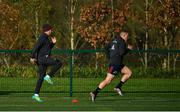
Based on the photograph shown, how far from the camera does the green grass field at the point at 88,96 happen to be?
53.2ft

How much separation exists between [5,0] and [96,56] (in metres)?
21.0

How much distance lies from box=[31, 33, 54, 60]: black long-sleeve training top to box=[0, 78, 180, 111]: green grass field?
4.10 feet

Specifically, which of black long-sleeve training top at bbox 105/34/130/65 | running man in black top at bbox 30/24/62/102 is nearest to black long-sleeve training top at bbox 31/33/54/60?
running man in black top at bbox 30/24/62/102

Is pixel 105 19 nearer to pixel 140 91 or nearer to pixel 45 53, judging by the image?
pixel 140 91

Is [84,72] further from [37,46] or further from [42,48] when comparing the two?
[37,46]

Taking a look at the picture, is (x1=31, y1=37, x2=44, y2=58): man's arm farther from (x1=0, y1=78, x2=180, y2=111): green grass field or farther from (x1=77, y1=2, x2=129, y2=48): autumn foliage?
(x1=77, y1=2, x2=129, y2=48): autumn foliage

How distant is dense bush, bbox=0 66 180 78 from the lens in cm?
2306

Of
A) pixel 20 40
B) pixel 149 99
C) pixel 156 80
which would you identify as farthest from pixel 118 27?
pixel 149 99

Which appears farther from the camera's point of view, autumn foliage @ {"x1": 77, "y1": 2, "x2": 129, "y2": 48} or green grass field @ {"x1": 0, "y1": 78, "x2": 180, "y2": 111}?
autumn foliage @ {"x1": 77, "y1": 2, "x2": 129, "y2": 48}

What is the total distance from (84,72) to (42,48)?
6.94 metres

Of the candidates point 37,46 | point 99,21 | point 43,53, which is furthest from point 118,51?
point 99,21

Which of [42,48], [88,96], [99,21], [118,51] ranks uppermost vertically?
[42,48]

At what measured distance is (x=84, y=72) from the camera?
2450 centimetres

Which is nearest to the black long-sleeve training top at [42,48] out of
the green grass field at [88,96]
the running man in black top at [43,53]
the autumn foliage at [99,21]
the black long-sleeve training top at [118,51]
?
the running man in black top at [43,53]
